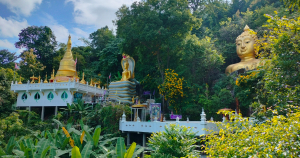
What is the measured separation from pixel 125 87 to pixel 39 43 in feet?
67.7

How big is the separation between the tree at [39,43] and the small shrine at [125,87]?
54.7 ft

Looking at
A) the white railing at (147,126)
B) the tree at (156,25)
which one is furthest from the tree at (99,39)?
the white railing at (147,126)

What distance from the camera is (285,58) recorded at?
9023 mm

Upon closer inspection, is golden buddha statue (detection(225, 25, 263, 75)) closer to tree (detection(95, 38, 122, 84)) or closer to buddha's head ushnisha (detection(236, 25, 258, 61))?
buddha's head ushnisha (detection(236, 25, 258, 61))

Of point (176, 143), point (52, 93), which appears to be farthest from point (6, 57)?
point (176, 143)

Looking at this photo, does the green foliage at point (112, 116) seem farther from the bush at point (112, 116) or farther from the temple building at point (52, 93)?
the temple building at point (52, 93)

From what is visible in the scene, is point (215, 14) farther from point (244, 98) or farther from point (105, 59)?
point (244, 98)

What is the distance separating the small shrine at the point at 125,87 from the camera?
2325cm

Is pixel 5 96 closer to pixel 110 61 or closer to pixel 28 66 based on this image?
pixel 28 66

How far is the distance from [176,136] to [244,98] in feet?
30.0

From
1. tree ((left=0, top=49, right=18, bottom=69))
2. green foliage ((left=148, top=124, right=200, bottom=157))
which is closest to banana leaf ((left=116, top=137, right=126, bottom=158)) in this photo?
green foliage ((left=148, top=124, right=200, bottom=157))

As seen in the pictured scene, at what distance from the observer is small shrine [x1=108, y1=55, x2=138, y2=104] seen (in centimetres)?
2325

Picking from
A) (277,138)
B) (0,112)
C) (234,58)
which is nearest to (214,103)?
(234,58)

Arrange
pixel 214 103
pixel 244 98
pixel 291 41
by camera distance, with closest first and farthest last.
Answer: pixel 291 41 → pixel 244 98 → pixel 214 103
